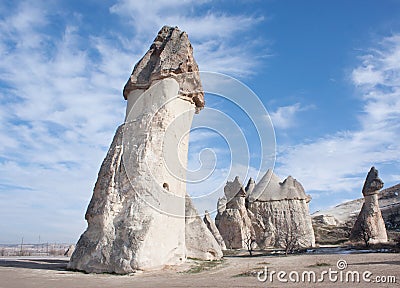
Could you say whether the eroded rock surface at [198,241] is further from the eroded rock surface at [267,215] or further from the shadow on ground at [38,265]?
the eroded rock surface at [267,215]

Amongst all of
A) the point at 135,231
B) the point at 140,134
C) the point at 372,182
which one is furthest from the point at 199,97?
the point at 372,182

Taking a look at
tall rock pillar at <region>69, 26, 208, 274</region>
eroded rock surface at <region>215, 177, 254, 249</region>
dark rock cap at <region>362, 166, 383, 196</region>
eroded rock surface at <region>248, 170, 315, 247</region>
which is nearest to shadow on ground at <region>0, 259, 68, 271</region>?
tall rock pillar at <region>69, 26, 208, 274</region>

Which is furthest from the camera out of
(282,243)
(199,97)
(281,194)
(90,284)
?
(281,194)

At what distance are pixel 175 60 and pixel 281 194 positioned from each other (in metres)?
22.0

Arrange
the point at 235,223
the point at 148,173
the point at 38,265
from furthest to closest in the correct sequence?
the point at 235,223 → the point at 38,265 → the point at 148,173

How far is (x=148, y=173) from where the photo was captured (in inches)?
498

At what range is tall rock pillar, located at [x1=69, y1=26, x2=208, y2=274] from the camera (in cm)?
1130

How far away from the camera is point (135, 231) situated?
1130 centimetres

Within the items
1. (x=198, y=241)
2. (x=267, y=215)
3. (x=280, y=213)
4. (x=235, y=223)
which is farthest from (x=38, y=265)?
(x=280, y=213)

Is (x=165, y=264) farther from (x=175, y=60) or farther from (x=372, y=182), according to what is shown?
(x=372, y=182)

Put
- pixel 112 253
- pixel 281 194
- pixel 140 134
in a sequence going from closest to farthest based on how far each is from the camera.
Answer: pixel 112 253 < pixel 140 134 < pixel 281 194

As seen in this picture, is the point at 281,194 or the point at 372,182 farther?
the point at 281,194

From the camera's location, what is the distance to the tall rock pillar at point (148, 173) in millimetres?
11297

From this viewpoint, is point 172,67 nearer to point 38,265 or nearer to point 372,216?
point 38,265
